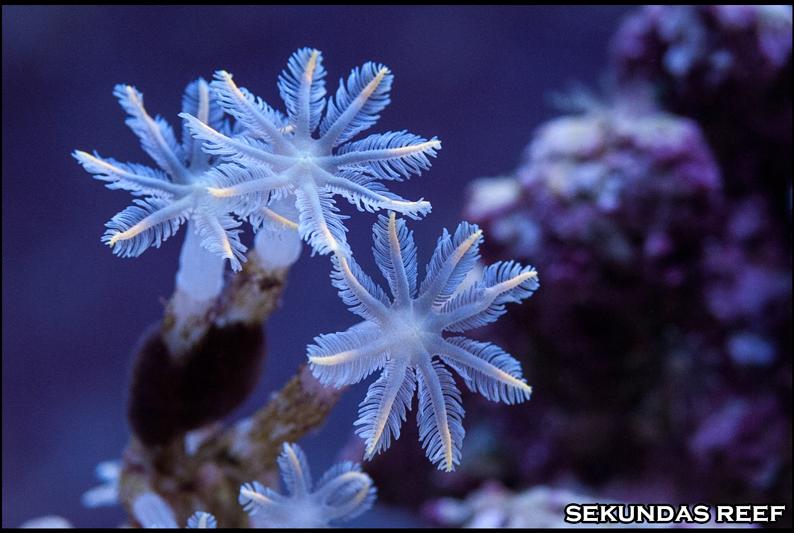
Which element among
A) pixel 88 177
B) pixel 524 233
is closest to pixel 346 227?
pixel 524 233

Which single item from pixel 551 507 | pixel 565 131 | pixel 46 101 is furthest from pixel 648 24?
pixel 46 101

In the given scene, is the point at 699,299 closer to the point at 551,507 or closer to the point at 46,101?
the point at 551,507

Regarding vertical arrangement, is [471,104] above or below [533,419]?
above

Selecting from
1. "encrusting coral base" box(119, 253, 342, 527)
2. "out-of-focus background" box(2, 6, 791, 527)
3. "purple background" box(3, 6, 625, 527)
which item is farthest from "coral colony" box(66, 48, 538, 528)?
"purple background" box(3, 6, 625, 527)

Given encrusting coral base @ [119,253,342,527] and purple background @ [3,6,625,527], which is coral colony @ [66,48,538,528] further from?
purple background @ [3,6,625,527]

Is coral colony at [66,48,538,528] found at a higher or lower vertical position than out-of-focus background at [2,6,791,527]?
lower
